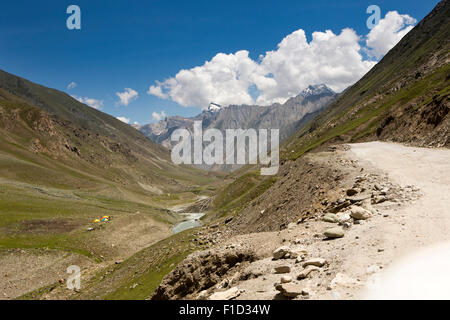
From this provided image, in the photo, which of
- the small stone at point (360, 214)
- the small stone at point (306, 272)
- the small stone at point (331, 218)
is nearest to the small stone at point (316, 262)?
the small stone at point (306, 272)

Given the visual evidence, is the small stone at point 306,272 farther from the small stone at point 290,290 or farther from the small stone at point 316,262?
the small stone at point 290,290

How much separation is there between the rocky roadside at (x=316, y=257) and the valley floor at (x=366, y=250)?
0.15ft

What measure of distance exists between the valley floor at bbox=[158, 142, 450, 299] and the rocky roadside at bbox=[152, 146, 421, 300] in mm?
45

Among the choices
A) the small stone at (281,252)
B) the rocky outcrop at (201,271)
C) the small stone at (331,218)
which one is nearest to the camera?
the small stone at (281,252)

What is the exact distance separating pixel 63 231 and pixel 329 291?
95.1 meters

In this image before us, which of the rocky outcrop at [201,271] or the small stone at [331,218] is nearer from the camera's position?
the small stone at [331,218]

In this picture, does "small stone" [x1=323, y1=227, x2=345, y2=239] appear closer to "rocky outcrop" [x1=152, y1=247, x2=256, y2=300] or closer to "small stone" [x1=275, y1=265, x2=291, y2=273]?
"small stone" [x1=275, y1=265, x2=291, y2=273]

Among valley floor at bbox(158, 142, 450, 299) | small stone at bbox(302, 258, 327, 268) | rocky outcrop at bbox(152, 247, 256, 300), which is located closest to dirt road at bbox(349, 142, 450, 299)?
valley floor at bbox(158, 142, 450, 299)

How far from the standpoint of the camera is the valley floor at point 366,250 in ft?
33.6

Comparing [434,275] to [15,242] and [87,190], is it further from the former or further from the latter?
[87,190]
